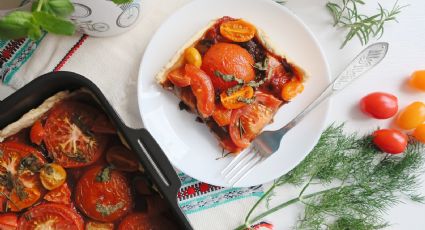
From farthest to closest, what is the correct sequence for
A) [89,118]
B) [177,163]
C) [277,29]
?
[277,29], [177,163], [89,118]

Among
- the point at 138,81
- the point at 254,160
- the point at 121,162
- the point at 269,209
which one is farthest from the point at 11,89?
the point at 269,209

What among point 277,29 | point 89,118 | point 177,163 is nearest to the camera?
point 89,118

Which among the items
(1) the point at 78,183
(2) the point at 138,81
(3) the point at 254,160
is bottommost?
(3) the point at 254,160

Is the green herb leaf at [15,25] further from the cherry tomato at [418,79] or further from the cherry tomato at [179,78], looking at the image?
the cherry tomato at [418,79]

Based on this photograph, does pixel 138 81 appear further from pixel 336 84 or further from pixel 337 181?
pixel 337 181

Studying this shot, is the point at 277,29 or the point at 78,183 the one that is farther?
the point at 277,29

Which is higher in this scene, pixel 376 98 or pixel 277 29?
pixel 277 29
